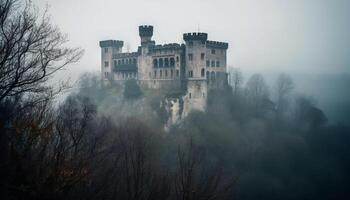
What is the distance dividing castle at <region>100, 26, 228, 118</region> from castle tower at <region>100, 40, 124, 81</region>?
370 cm

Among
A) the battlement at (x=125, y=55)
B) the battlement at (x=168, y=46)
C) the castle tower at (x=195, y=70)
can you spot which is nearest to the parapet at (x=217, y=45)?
the castle tower at (x=195, y=70)

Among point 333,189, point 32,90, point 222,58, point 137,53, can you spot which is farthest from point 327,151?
point 32,90

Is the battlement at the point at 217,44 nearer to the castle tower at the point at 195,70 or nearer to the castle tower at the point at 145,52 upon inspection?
the castle tower at the point at 195,70

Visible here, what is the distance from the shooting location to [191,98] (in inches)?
1960

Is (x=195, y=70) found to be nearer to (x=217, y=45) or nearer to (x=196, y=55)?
(x=196, y=55)

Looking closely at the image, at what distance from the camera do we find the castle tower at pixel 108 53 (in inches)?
2490

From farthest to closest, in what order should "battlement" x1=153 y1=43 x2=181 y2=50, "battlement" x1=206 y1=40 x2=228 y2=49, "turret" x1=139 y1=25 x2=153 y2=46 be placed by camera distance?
1. "turret" x1=139 y1=25 x2=153 y2=46
2. "battlement" x1=153 y1=43 x2=181 y2=50
3. "battlement" x1=206 y1=40 x2=228 y2=49

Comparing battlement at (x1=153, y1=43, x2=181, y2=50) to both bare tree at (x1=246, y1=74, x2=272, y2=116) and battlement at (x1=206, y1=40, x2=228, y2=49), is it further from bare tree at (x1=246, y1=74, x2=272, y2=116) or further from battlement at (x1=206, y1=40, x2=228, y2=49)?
bare tree at (x1=246, y1=74, x2=272, y2=116)

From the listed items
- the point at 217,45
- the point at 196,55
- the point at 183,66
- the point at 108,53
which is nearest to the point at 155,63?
the point at 183,66

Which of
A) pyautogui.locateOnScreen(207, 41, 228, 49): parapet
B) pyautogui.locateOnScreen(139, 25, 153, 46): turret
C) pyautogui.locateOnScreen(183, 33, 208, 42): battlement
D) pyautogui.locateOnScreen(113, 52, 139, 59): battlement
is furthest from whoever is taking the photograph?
pyautogui.locateOnScreen(113, 52, 139, 59): battlement

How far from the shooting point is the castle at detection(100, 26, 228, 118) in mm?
49719

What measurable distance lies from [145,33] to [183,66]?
876 cm

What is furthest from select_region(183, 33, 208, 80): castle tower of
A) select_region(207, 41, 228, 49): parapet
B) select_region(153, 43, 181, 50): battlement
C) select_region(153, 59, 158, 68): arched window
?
select_region(153, 59, 158, 68): arched window

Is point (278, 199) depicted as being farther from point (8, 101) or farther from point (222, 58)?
point (8, 101)
